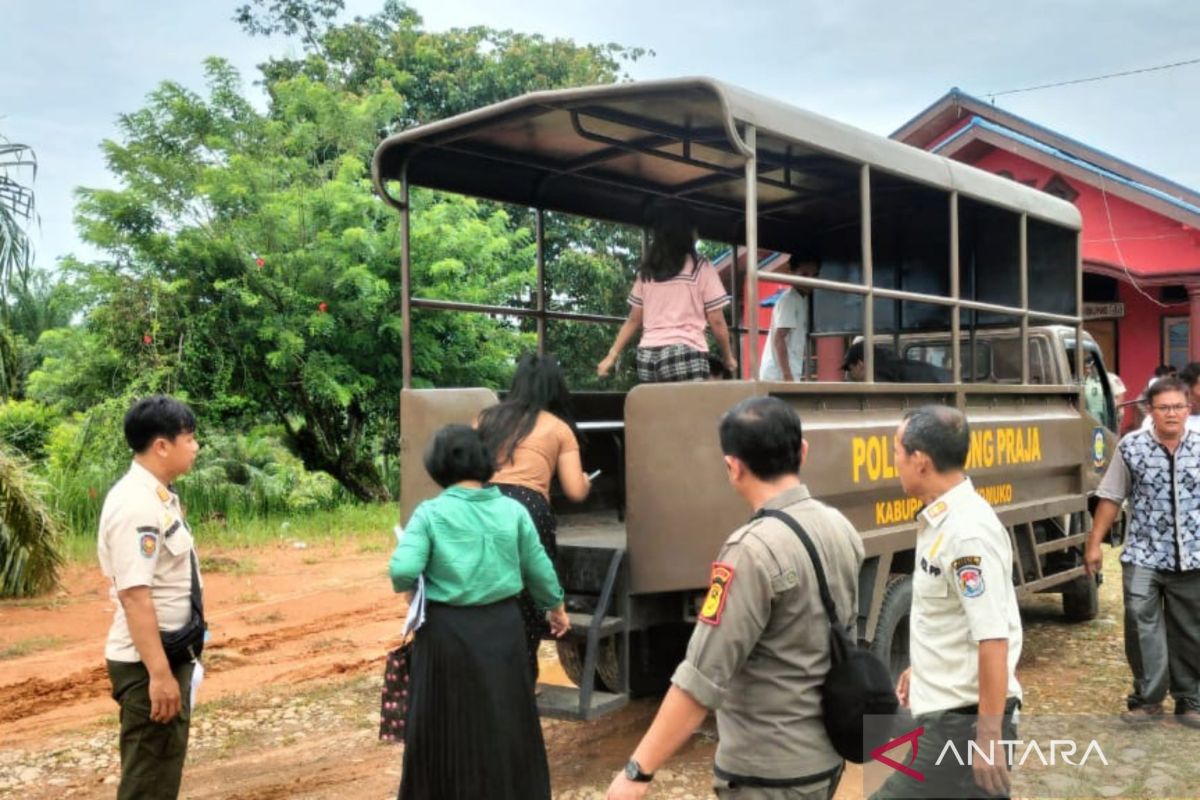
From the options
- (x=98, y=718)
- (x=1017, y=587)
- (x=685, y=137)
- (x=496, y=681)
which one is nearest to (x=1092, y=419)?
(x=1017, y=587)

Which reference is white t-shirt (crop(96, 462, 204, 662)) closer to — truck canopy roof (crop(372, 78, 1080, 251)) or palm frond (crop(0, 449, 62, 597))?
truck canopy roof (crop(372, 78, 1080, 251))

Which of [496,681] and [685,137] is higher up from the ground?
[685,137]

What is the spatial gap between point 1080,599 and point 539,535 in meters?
5.02

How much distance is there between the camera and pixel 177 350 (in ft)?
39.8

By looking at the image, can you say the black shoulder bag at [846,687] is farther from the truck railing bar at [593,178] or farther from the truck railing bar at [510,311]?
the truck railing bar at [593,178]

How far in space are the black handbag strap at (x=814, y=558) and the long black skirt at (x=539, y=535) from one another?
1.85 metres

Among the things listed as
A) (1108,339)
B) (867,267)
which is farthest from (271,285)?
(1108,339)

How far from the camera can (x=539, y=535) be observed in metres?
4.16

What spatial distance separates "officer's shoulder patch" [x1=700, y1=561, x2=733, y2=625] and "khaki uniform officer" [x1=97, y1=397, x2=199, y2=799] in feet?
5.71

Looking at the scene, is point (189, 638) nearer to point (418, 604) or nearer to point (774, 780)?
point (418, 604)

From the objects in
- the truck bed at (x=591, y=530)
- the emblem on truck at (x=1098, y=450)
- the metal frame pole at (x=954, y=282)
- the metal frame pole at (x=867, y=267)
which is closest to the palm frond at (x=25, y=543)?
the truck bed at (x=591, y=530)

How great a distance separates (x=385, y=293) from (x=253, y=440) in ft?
8.72

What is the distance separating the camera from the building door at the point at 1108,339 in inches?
560

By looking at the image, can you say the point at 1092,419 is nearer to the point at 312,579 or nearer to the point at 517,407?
the point at 517,407
